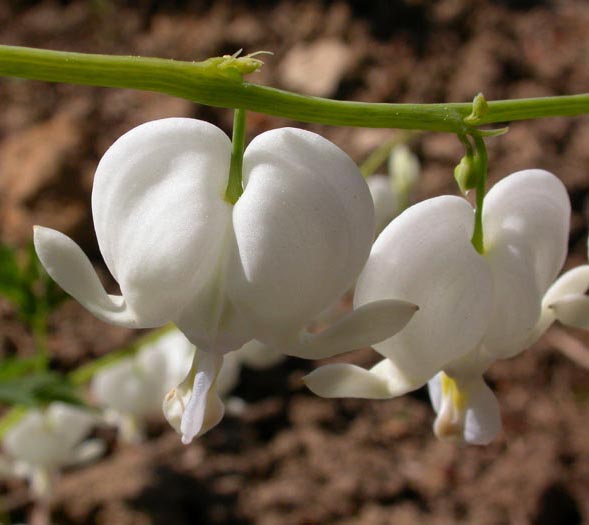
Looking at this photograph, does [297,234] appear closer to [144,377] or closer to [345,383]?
[345,383]

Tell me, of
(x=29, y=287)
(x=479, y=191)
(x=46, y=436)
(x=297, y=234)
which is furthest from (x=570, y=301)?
(x=46, y=436)

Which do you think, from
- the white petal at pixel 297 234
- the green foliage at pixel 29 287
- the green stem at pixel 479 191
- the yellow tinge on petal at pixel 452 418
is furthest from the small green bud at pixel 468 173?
the green foliage at pixel 29 287

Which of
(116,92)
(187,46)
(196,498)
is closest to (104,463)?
(196,498)

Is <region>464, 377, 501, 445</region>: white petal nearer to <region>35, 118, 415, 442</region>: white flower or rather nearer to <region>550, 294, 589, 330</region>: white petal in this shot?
<region>550, 294, 589, 330</region>: white petal

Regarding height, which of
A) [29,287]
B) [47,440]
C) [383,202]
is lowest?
[47,440]

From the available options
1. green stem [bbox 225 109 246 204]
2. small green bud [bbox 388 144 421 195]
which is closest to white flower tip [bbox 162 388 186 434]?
green stem [bbox 225 109 246 204]

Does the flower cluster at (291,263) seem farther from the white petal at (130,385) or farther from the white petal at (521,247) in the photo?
the white petal at (130,385)
